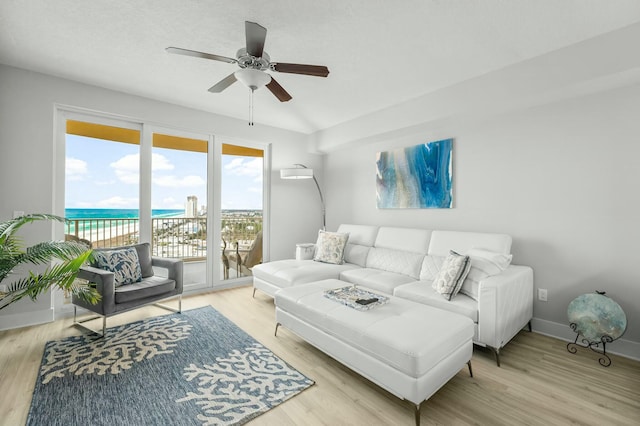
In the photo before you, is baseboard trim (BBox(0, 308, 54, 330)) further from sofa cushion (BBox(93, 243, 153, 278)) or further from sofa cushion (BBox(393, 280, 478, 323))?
sofa cushion (BBox(393, 280, 478, 323))

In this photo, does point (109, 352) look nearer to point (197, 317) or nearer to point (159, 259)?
point (197, 317)

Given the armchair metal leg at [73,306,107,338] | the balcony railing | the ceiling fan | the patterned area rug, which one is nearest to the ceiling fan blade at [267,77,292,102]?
the ceiling fan

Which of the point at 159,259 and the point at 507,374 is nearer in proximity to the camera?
the point at 507,374

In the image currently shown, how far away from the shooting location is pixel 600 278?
2559 mm

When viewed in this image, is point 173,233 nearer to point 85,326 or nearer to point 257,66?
point 85,326

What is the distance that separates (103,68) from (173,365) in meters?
2.94

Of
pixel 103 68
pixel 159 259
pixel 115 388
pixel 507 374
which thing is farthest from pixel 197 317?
pixel 507 374

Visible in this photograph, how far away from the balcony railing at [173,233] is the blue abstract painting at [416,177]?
2181mm

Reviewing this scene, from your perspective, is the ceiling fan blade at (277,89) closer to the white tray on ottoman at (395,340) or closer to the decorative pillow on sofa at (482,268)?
the white tray on ottoman at (395,340)

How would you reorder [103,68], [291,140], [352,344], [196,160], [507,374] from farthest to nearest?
1. [291,140]
2. [196,160]
3. [103,68]
4. [507,374]
5. [352,344]

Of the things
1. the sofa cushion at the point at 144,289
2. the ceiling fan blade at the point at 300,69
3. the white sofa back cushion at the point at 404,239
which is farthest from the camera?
the white sofa back cushion at the point at 404,239

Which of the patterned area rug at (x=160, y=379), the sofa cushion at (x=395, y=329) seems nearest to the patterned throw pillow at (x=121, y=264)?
the patterned area rug at (x=160, y=379)

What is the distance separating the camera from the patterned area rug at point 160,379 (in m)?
1.71

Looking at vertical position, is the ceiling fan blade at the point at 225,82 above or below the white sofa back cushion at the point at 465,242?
above
